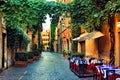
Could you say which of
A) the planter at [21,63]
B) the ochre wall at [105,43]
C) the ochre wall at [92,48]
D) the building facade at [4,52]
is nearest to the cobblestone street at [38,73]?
the building facade at [4,52]

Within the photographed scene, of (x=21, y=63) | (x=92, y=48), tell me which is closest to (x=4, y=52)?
(x=21, y=63)

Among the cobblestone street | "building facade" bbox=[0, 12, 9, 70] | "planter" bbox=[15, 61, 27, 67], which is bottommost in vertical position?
the cobblestone street

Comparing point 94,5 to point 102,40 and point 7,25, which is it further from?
point 7,25

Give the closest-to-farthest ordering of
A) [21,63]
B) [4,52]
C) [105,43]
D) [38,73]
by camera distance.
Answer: [38,73], [105,43], [4,52], [21,63]

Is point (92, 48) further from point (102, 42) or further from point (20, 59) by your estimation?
point (20, 59)

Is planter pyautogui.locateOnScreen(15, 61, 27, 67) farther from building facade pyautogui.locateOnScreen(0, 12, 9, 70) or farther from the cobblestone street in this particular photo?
the cobblestone street

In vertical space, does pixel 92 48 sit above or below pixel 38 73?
above

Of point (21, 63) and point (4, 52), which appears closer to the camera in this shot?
point (4, 52)

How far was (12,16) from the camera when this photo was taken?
69.3ft

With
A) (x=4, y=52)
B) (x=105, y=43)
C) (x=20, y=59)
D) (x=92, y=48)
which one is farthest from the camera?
(x=92, y=48)

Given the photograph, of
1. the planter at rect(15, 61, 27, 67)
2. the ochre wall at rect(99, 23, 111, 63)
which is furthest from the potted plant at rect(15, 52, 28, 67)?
the ochre wall at rect(99, 23, 111, 63)

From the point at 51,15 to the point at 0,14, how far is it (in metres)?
3.62

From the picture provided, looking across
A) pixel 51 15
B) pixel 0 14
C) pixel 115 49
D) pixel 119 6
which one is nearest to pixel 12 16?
pixel 0 14

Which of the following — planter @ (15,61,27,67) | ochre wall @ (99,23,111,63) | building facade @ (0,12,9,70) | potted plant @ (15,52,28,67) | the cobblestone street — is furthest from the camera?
potted plant @ (15,52,28,67)
